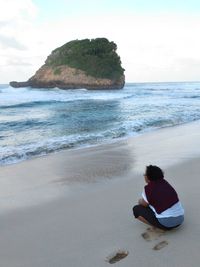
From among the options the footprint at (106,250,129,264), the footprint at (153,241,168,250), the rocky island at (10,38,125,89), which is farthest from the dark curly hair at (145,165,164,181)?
the rocky island at (10,38,125,89)

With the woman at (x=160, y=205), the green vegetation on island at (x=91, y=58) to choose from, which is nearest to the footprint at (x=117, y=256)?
the woman at (x=160, y=205)

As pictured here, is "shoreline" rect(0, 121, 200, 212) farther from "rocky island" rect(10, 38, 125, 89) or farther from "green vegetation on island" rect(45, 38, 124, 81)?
"green vegetation on island" rect(45, 38, 124, 81)

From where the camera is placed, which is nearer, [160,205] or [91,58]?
[160,205]

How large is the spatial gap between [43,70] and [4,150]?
272 feet

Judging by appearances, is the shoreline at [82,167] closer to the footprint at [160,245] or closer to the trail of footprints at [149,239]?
the trail of footprints at [149,239]

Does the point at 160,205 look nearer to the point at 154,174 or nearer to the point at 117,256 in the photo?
the point at 154,174

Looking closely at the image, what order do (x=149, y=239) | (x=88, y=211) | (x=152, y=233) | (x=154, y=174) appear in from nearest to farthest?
(x=149, y=239), (x=152, y=233), (x=154, y=174), (x=88, y=211)

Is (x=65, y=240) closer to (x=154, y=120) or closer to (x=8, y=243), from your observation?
(x=8, y=243)

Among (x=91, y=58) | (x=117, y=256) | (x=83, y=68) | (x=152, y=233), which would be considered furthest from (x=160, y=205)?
(x=91, y=58)

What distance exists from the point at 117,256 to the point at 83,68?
267ft

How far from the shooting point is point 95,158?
31.2 ft

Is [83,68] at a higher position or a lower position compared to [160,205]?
higher

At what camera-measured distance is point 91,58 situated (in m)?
84.9

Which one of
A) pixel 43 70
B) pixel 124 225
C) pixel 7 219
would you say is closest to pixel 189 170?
pixel 124 225
